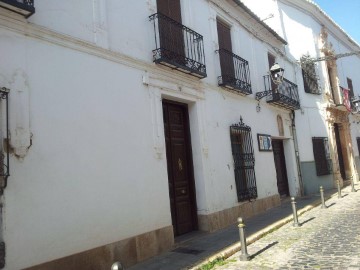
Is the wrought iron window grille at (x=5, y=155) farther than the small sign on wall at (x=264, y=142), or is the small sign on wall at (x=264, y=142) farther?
the small sign on wall at (x=264, y=142)

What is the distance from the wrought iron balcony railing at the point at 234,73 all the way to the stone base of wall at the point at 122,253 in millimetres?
4348

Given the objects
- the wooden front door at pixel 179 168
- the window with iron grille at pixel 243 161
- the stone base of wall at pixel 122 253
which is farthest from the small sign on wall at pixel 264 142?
the stone base of wall at pixel 122 253

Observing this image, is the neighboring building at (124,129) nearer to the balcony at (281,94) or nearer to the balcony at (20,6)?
the balcony at (20,6)

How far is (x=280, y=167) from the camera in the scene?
41.7ft

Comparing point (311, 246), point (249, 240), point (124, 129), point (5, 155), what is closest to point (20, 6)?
point (5, 155)

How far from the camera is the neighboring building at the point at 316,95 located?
560 inches

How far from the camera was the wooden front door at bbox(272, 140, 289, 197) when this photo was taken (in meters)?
12.4

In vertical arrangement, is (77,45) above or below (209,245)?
above

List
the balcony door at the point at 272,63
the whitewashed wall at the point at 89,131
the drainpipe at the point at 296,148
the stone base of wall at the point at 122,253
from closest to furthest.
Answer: the whitewashed wall at the point at 89,131 → the stone base of wall at the point at 122,253 → the balcony door at the point at 272,63 → the drainpipe at the point at 296,148

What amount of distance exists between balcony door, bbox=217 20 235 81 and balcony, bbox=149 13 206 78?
97 cm

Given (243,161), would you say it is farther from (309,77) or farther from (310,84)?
(309,77)

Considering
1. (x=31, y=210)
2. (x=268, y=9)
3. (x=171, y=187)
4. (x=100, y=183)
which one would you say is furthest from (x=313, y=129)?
(x=31, y=210)

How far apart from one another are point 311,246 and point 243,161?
3.78 m

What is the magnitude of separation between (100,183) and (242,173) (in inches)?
199
